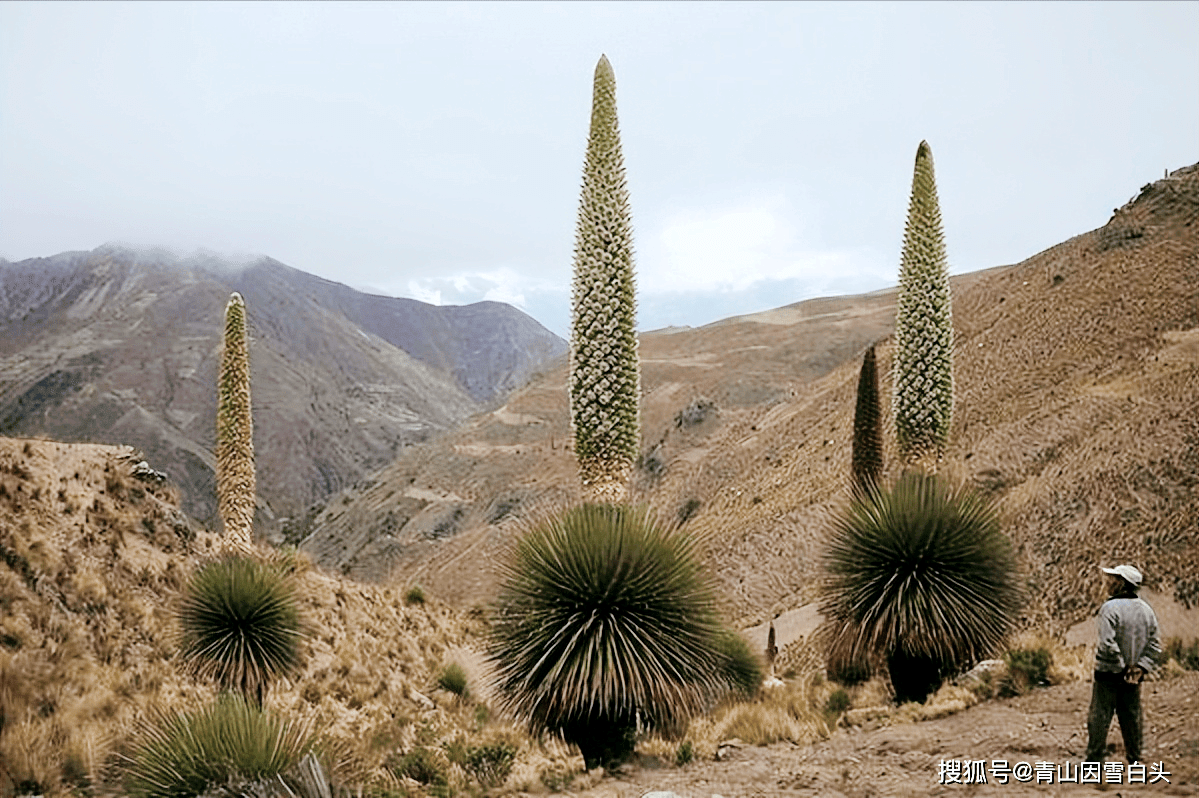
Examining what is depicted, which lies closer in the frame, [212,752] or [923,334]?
[212,752]

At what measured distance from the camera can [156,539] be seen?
53.8 ft

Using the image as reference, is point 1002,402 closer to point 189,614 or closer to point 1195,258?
point 1195,258

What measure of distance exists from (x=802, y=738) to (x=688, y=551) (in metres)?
2.98

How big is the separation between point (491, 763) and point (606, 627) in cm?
195

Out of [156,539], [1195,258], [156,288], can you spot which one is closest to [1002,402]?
[1195,258]

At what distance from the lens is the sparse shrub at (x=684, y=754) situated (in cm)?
756

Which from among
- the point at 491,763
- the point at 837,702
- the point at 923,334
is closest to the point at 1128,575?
the point at 923,334

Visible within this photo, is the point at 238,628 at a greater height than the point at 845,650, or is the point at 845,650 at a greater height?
the point at 238,628

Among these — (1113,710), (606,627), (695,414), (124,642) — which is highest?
(695,414)

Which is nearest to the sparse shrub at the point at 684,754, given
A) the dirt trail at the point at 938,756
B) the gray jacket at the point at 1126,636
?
the dirt trail at the point at 938,756

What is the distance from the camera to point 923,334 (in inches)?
350

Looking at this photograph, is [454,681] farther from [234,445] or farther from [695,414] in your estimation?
[695,414]

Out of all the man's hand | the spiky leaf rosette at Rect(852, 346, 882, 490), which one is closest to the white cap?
the man's hand

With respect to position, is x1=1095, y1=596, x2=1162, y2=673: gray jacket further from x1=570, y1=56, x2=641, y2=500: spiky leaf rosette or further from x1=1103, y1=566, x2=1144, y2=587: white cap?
x1=570, y1=56, x2=641, y2=500: spiky leaf rosette
